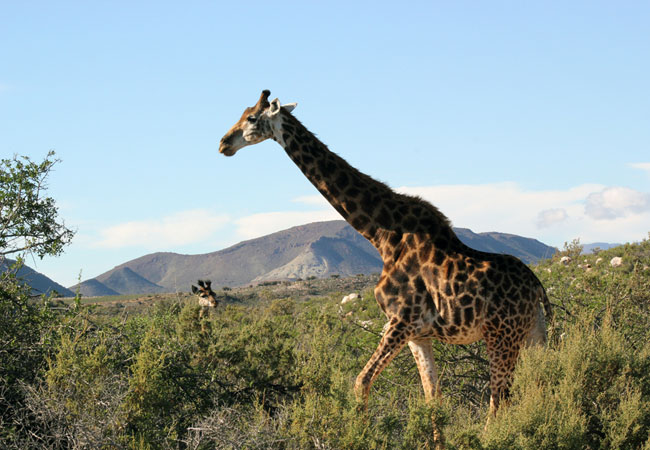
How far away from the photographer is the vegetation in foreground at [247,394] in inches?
231

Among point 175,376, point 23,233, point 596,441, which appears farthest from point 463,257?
point 23,233

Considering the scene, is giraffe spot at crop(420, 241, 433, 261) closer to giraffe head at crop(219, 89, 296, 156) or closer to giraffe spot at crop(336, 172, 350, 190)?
giraffe spot at crop(336, 172, 350, 190)

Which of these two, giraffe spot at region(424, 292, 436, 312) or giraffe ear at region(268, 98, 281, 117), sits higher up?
giraffe ear at region(268, 98, 281, 117)

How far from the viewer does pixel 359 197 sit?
7.85 m

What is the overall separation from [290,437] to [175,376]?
6.64 feet

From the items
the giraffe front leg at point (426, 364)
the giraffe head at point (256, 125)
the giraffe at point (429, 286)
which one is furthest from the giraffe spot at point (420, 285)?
the giraffe head at point (256, 125)

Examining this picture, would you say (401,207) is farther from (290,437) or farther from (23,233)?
(23,233)

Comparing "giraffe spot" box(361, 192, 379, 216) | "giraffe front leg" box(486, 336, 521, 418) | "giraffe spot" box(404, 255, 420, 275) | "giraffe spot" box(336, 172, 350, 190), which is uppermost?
"giraffe spot" box(336, 172, 350, 190)

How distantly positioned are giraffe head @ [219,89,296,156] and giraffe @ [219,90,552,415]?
0.07 m

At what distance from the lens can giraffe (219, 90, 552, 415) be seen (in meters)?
6.98

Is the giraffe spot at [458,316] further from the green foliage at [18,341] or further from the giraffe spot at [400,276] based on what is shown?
the green foliage at [18,341]

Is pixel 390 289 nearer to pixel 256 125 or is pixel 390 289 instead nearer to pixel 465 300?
pixel 465 300

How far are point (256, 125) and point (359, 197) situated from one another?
1540mm

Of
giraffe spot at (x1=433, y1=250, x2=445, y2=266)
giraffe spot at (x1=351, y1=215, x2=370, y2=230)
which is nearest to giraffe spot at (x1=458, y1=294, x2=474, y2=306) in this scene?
giraffe spot at (x1=433, y1=250, x2=445, y2=266)
